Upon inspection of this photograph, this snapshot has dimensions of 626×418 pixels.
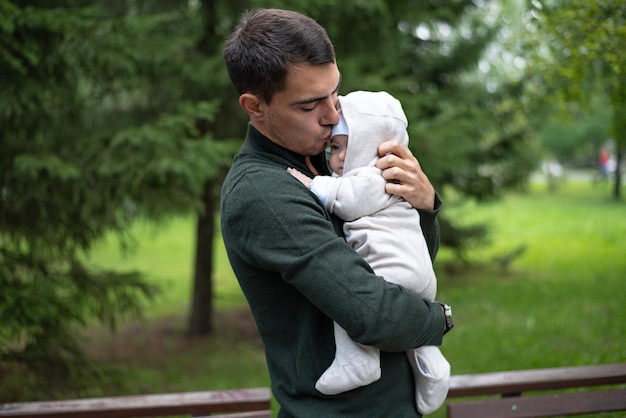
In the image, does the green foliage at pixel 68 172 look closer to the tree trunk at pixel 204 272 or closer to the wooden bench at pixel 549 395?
the tree trunk at pixel 204 272

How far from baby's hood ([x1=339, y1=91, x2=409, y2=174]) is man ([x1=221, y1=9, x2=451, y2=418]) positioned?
0.04 metres

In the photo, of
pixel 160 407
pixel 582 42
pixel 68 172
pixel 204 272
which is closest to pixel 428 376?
pixel 160 407

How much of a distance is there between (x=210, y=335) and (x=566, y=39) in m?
5.66

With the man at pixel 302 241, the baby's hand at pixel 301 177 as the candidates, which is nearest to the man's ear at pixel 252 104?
the man at pixel 302 241

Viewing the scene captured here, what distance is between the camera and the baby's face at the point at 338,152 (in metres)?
1.83

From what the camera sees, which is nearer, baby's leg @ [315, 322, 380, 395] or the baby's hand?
baby's leg @ [315, 322, 380, 395]

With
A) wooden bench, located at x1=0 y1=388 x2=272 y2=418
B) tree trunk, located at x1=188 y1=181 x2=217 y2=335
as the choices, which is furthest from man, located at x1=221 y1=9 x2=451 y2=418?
tree trunk, located at x1=188 y1=181 x2=217 y2=335

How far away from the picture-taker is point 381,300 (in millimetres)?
1607

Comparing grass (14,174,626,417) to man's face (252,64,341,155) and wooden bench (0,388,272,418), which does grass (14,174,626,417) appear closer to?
wooden bench (0,388,272,418)

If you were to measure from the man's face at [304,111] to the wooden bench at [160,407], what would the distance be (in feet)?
5.24

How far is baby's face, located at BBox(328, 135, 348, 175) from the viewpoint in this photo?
183cm

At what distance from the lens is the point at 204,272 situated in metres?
8.25

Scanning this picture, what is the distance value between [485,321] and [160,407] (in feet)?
19.2

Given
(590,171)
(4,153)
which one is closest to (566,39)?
(4,153)
